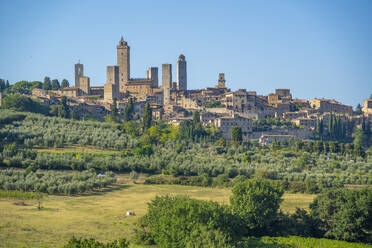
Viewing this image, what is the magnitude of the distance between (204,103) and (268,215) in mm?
58458

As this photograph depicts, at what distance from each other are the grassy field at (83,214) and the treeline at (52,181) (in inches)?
33.7

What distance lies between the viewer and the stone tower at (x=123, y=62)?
338 ft

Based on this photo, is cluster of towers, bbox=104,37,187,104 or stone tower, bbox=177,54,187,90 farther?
stone tower, bbox=177,54,187,90

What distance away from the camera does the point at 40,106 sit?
79.1m

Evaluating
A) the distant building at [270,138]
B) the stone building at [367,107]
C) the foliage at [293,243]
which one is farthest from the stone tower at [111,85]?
the foliage at [293,243]

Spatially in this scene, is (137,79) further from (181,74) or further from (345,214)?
(345,214)

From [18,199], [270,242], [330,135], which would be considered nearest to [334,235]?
[270,242]

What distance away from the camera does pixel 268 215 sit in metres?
33.0

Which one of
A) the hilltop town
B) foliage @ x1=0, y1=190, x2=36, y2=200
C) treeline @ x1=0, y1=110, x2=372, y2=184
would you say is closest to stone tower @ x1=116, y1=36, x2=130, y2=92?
the hilltop town

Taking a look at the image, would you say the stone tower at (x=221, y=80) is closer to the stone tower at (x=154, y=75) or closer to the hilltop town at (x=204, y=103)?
the hilltop town at (x=204, y=103)

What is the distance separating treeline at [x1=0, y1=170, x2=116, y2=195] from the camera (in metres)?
39.9

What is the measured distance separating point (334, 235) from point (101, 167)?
72.9 ft

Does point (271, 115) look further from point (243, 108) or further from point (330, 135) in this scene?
point (330, 135)

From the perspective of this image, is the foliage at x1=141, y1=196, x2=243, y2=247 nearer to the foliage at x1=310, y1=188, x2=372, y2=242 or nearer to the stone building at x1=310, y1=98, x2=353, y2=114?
the foliage at x1=310, y1=188, x2=372, y2=242
